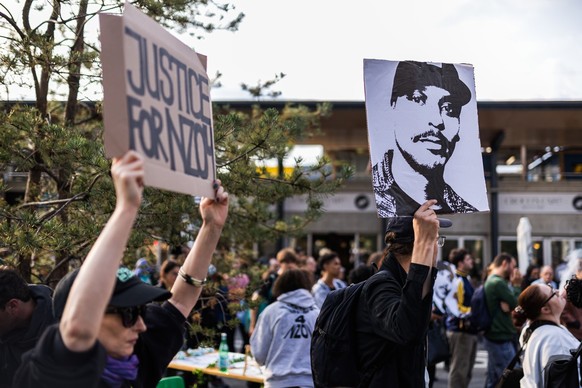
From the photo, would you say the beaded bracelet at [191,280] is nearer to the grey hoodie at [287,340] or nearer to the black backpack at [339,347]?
the black backpack at [339,347]

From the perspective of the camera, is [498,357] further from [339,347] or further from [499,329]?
[339,347]

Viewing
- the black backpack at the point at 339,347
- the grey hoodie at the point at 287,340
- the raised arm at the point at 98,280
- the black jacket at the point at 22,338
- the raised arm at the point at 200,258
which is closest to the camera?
the raised arm at the point at 98,280

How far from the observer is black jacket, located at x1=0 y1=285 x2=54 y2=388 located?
2879 millimetres

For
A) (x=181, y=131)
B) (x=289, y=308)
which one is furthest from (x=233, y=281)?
(x=181, y=131)

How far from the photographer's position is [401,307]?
2.93m

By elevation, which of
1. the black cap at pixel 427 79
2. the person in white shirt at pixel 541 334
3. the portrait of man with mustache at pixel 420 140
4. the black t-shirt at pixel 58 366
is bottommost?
the person in white shirt at pixel 541 334

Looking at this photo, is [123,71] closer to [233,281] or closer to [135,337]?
[135,337]

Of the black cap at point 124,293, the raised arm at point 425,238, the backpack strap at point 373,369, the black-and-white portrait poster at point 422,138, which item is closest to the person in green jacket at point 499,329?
the black-and-white portrait poster at point 422,138

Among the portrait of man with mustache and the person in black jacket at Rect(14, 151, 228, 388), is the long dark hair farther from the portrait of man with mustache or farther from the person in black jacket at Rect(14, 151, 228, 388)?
the person in black jacket at Rect(14, 151, 228, 388)

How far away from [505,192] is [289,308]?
22.6 meters

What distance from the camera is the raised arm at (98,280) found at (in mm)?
1880

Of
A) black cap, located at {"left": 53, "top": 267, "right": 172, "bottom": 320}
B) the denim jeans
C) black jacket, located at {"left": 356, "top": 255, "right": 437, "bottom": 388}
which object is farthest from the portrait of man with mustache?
the denim jeans

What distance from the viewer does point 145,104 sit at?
89.4 inches

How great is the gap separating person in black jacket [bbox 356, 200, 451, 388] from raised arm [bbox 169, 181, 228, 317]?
0.81m
